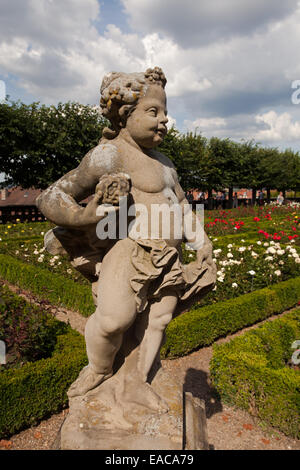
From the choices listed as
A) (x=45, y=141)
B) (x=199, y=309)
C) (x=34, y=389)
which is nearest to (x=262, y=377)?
(x=199, y=309)

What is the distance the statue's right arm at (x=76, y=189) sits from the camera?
6.77ft

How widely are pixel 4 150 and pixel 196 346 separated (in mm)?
18615

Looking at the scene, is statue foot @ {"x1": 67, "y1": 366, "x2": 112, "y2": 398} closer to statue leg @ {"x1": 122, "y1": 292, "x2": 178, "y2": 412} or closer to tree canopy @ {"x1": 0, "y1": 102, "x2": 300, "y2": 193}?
statue leg @ {"x1": 122, "y1": 292, "x2": 178, "y2": 412}

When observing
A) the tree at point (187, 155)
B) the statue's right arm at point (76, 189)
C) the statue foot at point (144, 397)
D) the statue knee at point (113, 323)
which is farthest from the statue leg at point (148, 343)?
the tree at point (187, 155)

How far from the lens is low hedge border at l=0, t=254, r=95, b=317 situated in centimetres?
714

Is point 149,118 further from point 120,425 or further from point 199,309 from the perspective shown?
point 199,309

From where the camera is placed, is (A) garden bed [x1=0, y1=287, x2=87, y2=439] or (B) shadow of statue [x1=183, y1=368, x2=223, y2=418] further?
(B) shadow of statue [x1=183, y1=368, x2=223, y2=418]

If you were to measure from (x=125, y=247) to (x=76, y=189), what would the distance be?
49cm

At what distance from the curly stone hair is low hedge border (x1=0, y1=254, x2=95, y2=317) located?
502cm

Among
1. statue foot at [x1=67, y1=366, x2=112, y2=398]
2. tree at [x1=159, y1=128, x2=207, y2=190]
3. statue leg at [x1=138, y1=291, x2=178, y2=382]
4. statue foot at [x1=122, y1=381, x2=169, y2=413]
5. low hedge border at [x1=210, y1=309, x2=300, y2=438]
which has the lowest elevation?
low hedge border at [x1=210, y1=309, x2=300, y2=438]

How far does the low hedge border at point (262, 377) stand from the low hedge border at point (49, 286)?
314 cm

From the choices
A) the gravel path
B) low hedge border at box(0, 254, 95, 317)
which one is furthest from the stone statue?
low hedge border at box(0, 254, 95, 317)

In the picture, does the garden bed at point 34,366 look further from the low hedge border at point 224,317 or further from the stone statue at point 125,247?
the stone statue at point 125,247
